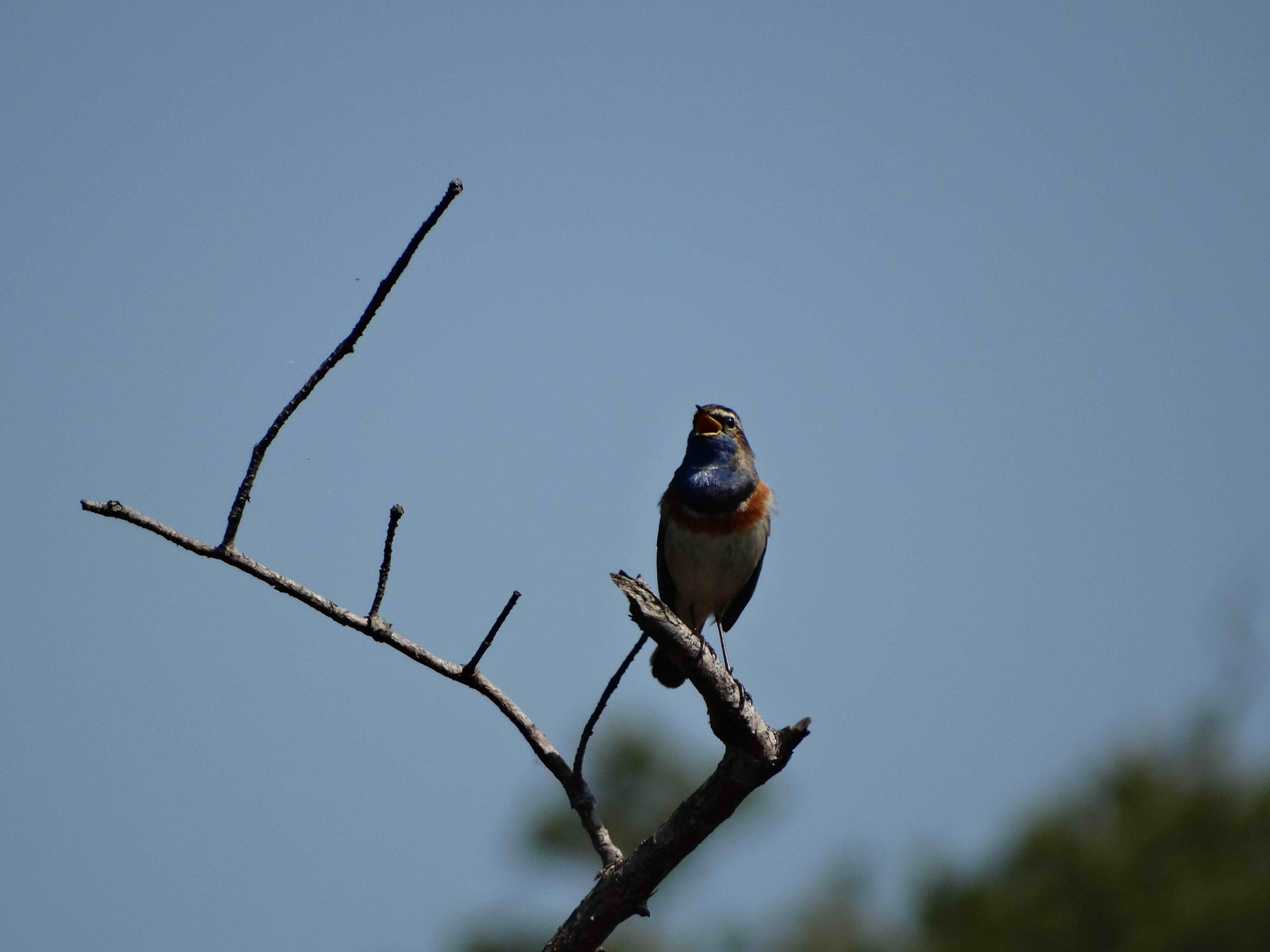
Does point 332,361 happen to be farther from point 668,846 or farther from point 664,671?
point 664,671

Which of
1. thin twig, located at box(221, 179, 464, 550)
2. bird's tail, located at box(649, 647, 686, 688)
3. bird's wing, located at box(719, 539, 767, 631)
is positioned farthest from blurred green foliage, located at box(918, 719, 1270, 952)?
thin twig, located at box(221, 179, 464, 550)

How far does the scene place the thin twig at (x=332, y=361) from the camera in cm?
307

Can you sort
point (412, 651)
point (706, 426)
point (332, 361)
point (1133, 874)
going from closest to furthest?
point (332, 361), point (412, 651), point (706, 426), point (1133, 874)

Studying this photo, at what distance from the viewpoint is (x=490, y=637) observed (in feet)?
13.0

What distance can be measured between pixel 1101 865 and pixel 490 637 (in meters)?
17.9

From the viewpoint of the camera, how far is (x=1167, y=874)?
18266mm

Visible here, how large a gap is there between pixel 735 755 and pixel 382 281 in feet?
6.99

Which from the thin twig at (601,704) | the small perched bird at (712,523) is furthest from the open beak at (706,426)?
the thin twig at (601,704)

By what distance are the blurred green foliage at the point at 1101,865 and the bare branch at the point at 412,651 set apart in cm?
1397

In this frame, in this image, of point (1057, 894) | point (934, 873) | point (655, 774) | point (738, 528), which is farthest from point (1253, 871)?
point (738, 528)

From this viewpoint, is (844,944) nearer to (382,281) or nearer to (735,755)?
(735,755)

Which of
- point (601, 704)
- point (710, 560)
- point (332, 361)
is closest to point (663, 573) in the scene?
point (710, 560)

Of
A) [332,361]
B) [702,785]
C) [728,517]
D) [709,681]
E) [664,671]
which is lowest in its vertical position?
[702,785]

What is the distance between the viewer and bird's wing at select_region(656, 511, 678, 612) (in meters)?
7.45
